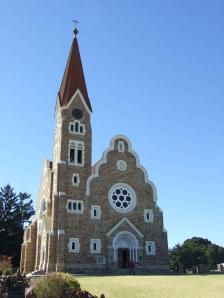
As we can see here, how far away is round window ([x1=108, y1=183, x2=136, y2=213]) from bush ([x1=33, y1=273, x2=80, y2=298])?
25.7 m

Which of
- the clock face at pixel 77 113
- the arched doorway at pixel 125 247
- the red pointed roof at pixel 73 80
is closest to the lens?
the arched doorway at pixel 125 247

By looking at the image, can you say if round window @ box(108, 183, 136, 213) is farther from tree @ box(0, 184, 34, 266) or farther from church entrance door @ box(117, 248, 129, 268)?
tree @ box(0, 184, 34, 266)

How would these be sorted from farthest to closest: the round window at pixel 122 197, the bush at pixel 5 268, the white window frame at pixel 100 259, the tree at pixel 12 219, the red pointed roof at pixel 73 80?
the tree at pixel 12 219
the red pointed roof at pixel 73 80
the round window at pixel 122 197
the white window frame at pixel 100 259
the bush at pixel 5 268

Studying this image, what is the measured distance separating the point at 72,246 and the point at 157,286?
1937 cm

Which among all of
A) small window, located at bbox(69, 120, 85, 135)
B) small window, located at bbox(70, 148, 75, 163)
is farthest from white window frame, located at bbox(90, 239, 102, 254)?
small window, located at bbox(69, 120, 85, 135)

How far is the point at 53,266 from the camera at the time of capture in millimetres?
37625

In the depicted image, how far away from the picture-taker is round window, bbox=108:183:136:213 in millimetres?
42562

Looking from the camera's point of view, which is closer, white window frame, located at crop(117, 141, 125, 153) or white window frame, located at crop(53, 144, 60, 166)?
white window frame, located at crop(53, 144, 60, 166)

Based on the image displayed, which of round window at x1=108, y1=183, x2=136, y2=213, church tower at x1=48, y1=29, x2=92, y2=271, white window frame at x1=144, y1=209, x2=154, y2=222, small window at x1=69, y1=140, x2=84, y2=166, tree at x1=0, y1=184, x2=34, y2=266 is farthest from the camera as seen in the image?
tree at x1=0, y1=184, x2=34, y2=266

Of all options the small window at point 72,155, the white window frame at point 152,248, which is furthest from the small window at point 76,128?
the white window frame at point 152,248

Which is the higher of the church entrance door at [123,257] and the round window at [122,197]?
the round window at [122,197]

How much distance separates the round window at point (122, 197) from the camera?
42.6 meters

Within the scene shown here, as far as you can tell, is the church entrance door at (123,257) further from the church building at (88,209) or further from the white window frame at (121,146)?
the white window frame at (121,146)

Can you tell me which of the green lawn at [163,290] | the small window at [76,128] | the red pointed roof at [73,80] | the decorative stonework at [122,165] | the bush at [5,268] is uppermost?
the red pointed roof at [73,80]
